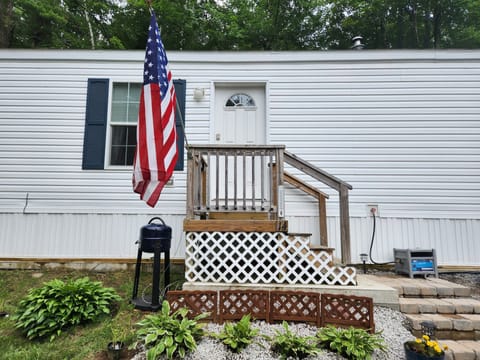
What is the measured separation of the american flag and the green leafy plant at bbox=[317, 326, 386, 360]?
6.48 feet

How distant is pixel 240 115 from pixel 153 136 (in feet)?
7.88

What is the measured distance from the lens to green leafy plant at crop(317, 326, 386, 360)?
212 cm

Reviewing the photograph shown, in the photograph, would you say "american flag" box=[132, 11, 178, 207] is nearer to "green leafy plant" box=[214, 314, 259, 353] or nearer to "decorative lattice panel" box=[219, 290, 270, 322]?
"decorative lattice panel" box=[219, 290, 270, 322]

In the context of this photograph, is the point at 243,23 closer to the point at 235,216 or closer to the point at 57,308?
the point at 235,216

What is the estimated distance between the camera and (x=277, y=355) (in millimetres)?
2184

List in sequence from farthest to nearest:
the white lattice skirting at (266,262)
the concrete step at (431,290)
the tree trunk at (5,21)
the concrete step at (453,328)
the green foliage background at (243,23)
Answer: the green foliage background at (243,23) → the tree trunk at (5,21) → the concrete step at (431,290) → the white lattice skirting at (266,262) → the concrete step at (453,328)

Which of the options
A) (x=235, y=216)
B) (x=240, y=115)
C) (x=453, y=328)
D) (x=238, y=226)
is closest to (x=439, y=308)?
(x=453, y=328)

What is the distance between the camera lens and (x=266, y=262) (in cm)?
308

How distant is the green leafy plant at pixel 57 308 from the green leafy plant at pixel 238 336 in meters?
1.34

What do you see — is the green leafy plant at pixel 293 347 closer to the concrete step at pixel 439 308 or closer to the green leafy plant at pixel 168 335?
the green leafy plant at pixel 168 335

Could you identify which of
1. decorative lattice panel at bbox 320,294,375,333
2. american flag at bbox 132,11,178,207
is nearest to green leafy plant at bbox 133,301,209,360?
american flag at bbox 132,11,178,207

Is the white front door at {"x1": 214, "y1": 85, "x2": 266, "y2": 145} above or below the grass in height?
above

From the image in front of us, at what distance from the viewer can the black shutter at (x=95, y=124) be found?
434 centimetres

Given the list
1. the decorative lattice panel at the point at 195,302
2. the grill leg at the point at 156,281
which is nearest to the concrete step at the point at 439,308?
the decorative lattice panel at the point at 195,302
